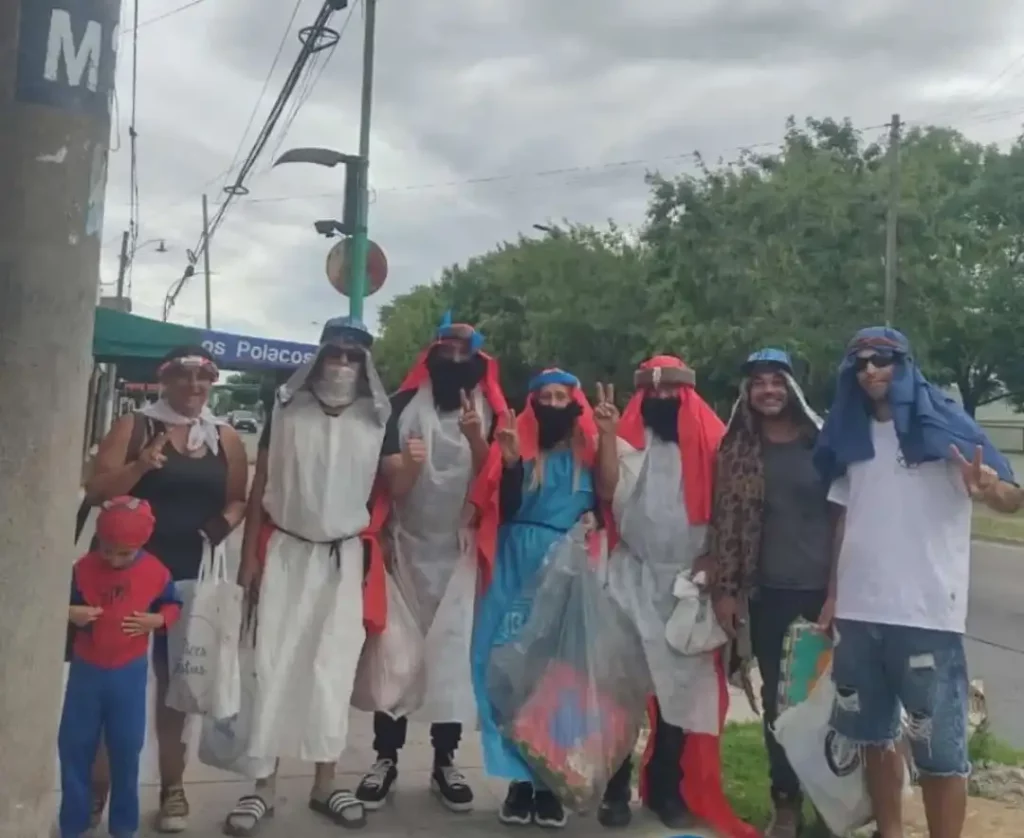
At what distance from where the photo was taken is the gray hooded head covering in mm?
4379

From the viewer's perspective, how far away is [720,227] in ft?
74.5

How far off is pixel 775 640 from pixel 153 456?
231 centimetres

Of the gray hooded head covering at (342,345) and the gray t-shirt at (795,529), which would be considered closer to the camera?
the gray t-shirt at (795,529)

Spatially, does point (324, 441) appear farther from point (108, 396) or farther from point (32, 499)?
point (108, 396)

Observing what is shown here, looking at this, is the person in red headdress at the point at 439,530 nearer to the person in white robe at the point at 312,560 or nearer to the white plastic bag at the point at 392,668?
the white plastic bag at the point at 392,668

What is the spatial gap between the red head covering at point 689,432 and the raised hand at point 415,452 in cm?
84

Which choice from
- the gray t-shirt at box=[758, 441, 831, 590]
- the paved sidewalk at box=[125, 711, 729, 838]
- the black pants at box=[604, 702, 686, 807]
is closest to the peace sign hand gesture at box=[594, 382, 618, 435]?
the gray t-shirt at box=[758, 441, 831, 590]

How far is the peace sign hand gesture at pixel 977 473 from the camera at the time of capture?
3.61 m

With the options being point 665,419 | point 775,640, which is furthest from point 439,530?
point 775,640

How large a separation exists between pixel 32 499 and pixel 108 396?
3154 centimetres

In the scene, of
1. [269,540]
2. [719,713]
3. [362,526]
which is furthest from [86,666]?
[719,713]

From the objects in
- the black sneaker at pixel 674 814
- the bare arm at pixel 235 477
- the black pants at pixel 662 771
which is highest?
the bare arm at pixel 235 477

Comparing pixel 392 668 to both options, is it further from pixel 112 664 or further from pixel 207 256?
pixel 207 256

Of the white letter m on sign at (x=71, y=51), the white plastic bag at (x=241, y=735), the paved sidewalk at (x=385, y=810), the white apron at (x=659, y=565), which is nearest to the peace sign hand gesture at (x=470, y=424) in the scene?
the white apron at (x=659, y=565)
